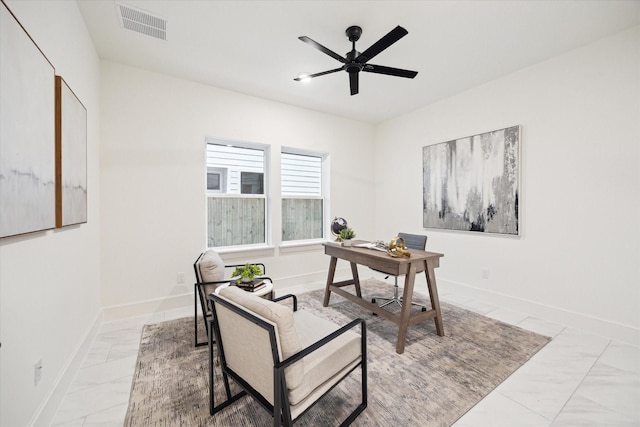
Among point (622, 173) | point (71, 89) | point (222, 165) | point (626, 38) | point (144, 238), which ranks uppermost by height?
point (626, 38)

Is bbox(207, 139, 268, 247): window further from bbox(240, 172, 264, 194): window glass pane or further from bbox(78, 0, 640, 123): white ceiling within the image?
bbox(78, 0, 640, 123): white ceiling

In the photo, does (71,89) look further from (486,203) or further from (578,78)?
(578,78)

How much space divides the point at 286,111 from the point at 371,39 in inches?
74.7

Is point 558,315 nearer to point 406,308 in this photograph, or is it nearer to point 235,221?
point 406,308

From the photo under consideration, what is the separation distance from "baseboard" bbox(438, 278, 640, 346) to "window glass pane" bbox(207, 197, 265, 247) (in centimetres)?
305

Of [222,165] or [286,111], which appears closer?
[222,165]

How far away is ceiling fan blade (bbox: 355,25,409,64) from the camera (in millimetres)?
1944

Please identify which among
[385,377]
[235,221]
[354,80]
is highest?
[354,80]

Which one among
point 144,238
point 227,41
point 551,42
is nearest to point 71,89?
point 227,41

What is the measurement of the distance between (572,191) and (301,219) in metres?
3.45

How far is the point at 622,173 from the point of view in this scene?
8.20 feet

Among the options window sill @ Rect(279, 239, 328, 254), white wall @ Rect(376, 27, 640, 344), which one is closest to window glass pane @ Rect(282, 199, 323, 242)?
window sill @ Rect(279, 239, 328, 254)

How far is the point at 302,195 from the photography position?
4469mm

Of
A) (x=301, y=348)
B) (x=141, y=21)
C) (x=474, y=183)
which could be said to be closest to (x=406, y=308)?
(x=301, y=348)
